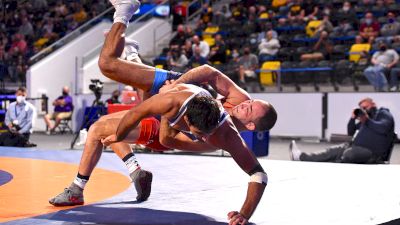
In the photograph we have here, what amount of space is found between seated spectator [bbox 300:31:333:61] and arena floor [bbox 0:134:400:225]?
18.9 ft

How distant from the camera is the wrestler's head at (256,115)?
13.1 feet

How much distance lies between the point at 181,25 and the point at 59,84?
3425 mm

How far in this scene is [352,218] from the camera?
399 centimetres

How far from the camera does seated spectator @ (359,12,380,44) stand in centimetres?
1327

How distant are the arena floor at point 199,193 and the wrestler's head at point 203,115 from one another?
583 millimetres

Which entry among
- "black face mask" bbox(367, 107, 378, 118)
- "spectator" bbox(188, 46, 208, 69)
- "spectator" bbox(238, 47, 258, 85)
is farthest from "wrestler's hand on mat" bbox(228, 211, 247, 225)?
"spectator" bbox(188, 46, 208, 69)

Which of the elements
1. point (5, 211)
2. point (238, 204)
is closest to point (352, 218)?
point (238, 204)

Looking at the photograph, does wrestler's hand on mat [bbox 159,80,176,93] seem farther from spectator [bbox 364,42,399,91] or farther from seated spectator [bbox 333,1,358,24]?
seated spectator [bbox 333,1,358,24]

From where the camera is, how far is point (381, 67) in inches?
468

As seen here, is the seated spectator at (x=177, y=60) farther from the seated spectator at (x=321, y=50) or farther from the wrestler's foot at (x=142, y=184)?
the wrestler's foot at (x=142, y=184)

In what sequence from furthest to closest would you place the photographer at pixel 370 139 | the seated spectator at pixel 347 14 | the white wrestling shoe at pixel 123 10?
the seated spectator at pixel 347 14, the photographer at pixel 370 139, the white wrestling shoe at pixel 123 10

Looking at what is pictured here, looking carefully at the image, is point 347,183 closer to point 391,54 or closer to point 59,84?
point 391,54

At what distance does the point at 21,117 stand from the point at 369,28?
7023 millimetres

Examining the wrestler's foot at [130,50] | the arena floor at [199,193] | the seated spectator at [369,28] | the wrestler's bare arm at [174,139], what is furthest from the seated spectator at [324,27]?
the wrestler's bare arm at [174,139]
